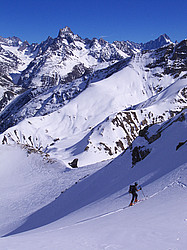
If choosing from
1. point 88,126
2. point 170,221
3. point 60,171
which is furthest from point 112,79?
point 170,221

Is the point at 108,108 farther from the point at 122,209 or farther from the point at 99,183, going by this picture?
the point at 122,209

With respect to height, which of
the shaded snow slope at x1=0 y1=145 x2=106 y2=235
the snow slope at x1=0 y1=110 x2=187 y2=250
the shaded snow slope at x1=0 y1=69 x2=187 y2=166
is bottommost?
the snow slope at x1=0 y1=110 x2=187 y2=250

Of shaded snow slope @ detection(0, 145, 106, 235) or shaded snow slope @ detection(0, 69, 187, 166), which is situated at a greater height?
shaded snow slope @ detection(0, 69, 187, 166)

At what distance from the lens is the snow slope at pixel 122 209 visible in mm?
7537

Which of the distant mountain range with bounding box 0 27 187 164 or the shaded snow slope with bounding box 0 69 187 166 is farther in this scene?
the distant mountain range with bounding box 0 27 187 164

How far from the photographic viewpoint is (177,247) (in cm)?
604

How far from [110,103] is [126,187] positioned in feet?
371

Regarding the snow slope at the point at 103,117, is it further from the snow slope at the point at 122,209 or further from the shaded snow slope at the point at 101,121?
the snow slope at the point at 122,209

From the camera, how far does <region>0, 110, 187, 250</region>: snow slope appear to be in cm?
754

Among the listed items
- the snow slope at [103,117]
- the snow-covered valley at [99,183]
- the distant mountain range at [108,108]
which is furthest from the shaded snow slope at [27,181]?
the distant mountain range at [108,108]

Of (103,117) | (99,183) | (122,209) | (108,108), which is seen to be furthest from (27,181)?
(108,108)

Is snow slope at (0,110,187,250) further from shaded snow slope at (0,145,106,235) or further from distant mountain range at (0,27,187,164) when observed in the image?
distant mountain range at (0,27,187,164)

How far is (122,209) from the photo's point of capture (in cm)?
1377

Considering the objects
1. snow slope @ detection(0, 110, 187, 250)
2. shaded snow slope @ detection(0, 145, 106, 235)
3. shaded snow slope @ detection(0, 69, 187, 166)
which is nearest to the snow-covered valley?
snow slope @ detection(0, 110, 187, 250)
